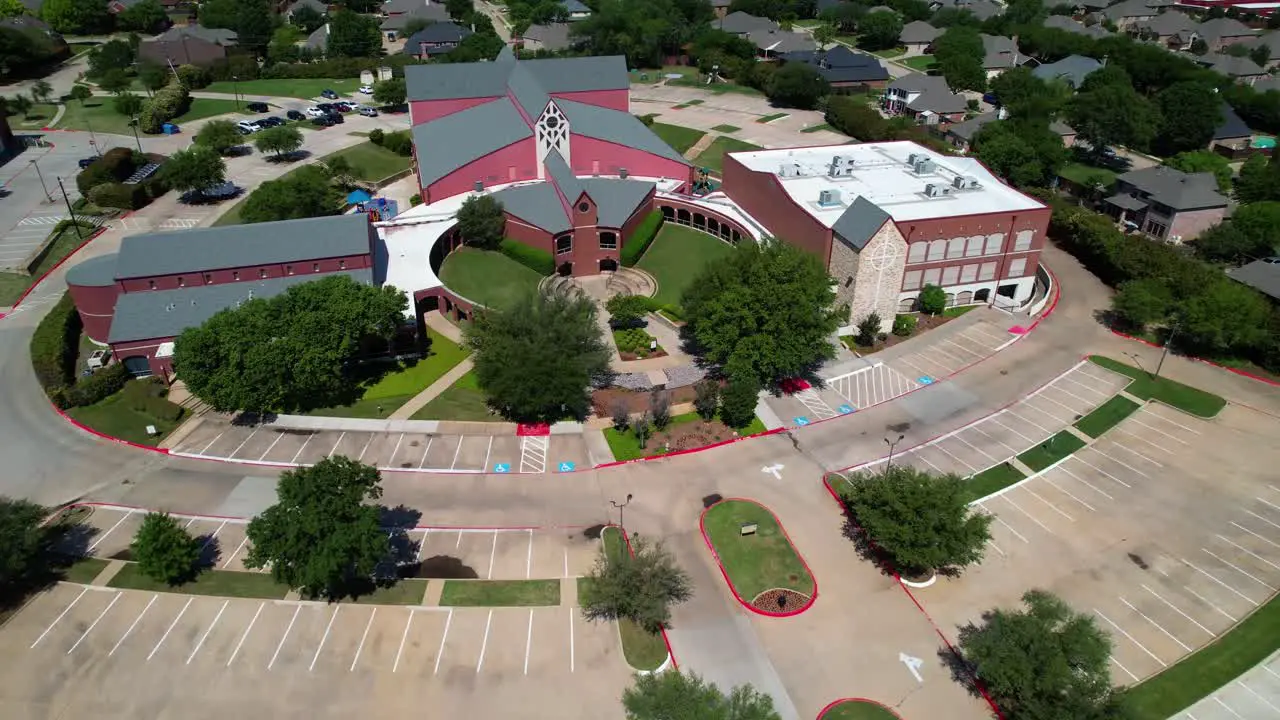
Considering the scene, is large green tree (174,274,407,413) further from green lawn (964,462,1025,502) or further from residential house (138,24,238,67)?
residential house (138,24,238,67)

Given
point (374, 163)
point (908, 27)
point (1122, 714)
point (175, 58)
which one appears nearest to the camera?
point (1122, 714)

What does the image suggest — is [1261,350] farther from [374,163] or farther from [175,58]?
[175,58]

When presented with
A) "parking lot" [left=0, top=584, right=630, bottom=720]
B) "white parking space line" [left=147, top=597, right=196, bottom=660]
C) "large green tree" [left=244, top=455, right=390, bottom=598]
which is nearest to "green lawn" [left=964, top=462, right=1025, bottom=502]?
"parking lot" [left=0, top=584, right=630, bottom=720]

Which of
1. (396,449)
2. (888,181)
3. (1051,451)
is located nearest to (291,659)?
(396,449)

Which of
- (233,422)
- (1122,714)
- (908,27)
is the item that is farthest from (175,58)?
(1122,714)

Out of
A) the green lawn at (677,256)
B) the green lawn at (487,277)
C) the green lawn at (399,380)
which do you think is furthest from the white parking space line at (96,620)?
the green lawn at (677,256)

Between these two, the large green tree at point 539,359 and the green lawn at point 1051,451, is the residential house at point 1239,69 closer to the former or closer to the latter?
the green lawn at point 1051,451
